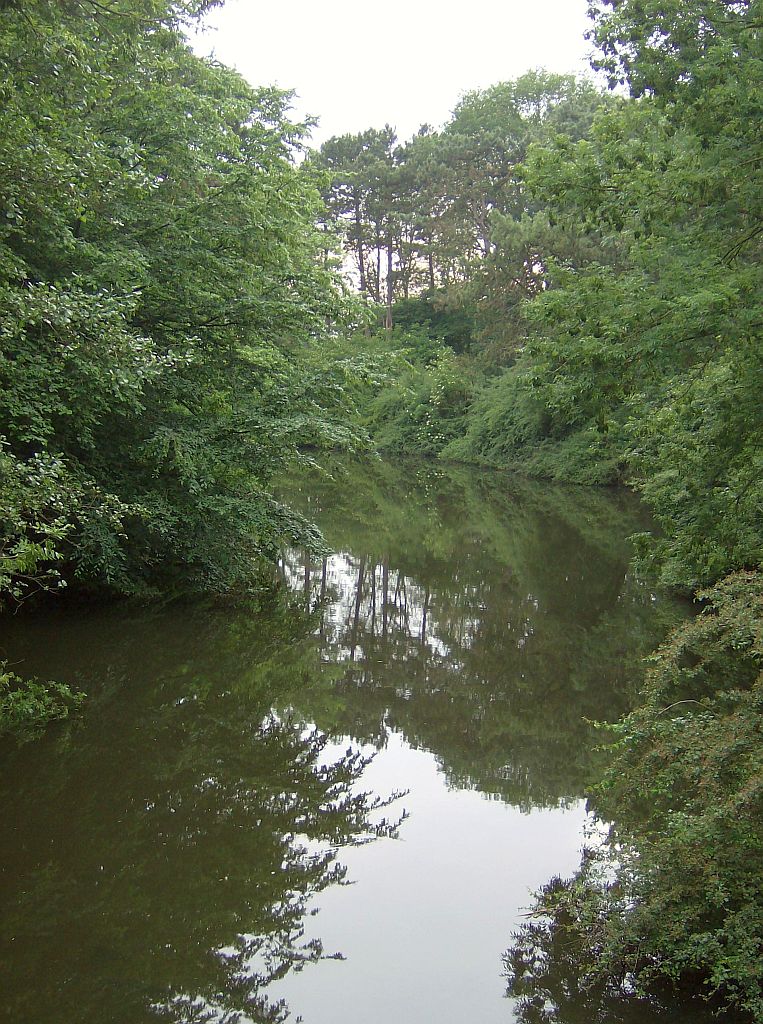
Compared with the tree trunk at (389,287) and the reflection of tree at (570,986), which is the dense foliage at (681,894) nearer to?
the reflection of tree at (570,986)

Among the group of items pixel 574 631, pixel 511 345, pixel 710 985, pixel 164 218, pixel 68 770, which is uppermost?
pixel 511 345

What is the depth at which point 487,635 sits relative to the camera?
1204 centimetres

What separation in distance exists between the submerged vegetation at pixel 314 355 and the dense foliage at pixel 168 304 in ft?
0.14

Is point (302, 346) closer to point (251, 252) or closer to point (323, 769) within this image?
point (251, 252)

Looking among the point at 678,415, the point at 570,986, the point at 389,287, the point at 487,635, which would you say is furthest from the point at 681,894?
the point at 389,287

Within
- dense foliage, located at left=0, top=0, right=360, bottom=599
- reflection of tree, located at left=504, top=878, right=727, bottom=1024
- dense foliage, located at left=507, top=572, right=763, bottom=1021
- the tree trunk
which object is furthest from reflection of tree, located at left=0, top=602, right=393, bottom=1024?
the tree trunk

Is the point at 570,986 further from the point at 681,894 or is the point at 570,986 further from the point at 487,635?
the point at 487,635

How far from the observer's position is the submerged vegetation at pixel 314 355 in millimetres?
4844

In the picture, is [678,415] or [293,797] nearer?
[293,797]

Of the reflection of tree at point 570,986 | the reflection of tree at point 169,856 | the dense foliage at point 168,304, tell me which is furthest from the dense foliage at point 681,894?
the dense foliage at point 168,304

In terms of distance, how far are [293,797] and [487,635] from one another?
5.67m

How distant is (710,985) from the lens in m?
4.32

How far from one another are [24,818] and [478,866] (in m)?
3.04

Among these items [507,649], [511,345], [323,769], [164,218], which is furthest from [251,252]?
[511,345]
